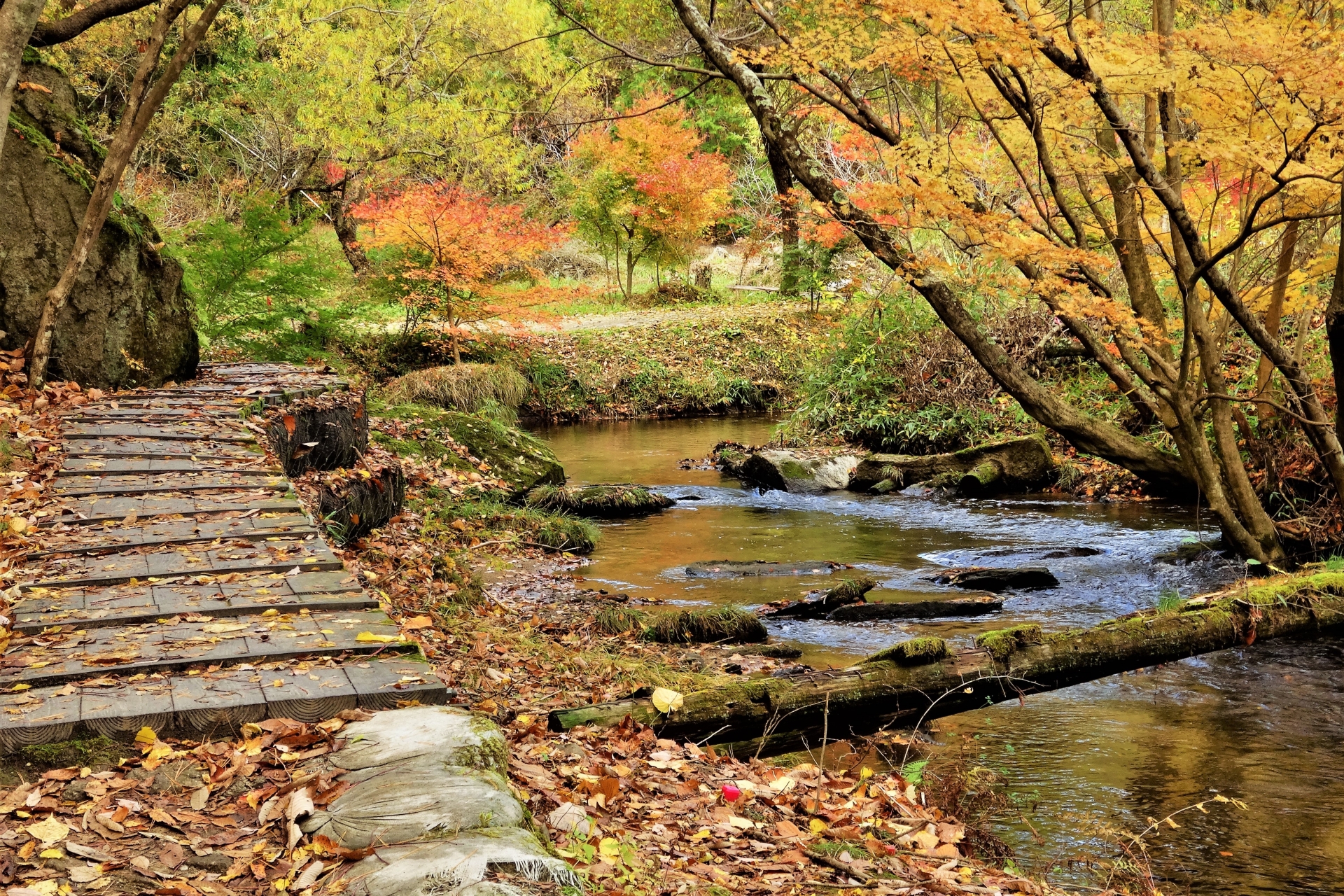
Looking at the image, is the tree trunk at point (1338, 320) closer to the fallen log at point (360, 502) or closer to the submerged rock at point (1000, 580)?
the submerged rock at point (1000, 580)

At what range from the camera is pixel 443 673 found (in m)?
4.81

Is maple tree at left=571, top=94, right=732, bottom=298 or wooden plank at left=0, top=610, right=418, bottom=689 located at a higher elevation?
maple tree at left=571, top=94, right=732, bottom=298

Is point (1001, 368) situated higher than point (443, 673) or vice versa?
point (1001, 368)

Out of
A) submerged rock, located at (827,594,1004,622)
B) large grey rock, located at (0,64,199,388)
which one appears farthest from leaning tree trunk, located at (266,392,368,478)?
submerged rock, located at (827,594,1004,622)

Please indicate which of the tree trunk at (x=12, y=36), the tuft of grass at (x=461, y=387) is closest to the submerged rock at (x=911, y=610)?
the tree trunk at (x=12, y=36)

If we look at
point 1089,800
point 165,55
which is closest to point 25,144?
point 1089,800

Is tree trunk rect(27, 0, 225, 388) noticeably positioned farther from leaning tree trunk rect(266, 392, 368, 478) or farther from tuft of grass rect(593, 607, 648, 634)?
tuft of grass rect(593, 607, 648, 634)

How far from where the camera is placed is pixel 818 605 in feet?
25.6

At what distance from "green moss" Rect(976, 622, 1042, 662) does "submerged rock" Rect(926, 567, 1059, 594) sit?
3.05 m

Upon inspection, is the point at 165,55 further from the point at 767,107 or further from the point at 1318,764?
the point at 1318,764

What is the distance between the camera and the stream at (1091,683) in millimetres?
4504

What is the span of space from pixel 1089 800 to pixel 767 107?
21.4ft

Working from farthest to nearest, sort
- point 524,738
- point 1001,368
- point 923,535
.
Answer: point 923,535, point 1001,368, point 524,738

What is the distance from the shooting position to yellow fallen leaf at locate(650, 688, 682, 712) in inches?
167
